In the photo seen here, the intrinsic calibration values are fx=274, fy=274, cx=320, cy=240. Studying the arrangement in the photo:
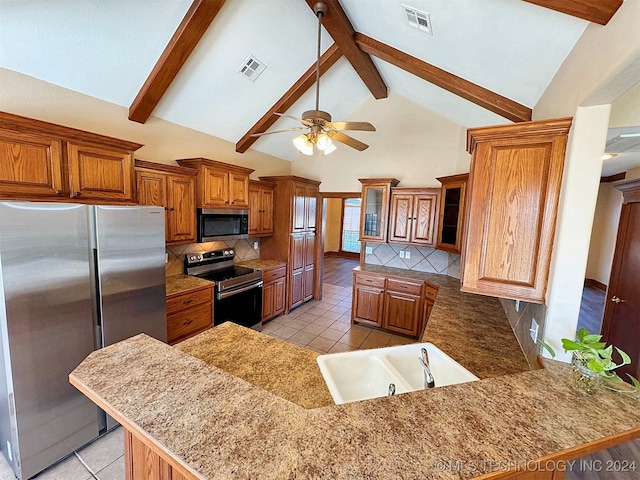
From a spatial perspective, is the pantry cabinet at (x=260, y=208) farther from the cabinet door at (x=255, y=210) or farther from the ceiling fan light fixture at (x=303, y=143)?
the ceiling fan light fixture at (x=303, y=143)

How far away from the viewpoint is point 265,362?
154 cm

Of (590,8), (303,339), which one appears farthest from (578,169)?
(303,339)

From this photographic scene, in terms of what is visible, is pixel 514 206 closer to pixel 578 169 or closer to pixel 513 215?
pixel 513 215

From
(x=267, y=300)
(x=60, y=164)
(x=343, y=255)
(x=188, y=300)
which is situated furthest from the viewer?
(x=343, y=255)

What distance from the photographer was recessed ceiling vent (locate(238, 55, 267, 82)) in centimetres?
300

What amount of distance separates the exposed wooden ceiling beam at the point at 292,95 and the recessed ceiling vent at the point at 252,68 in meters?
0.47

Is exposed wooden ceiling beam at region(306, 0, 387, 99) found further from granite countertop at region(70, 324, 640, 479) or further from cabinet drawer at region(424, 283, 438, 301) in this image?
granite countertop at region(70, 324, 640, 479)

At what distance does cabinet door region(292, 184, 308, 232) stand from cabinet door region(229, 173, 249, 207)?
0.90 meters

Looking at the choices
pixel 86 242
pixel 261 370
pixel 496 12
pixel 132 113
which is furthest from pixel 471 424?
pixel 132 113

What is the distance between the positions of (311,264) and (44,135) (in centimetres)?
395

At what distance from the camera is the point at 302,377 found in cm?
142

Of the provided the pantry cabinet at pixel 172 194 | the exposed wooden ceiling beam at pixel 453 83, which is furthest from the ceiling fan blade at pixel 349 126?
the pantry cabinet at pixel 172 194

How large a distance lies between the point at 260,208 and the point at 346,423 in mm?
3849

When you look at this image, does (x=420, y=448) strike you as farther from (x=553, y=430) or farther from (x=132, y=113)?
(x=132, y=113)
